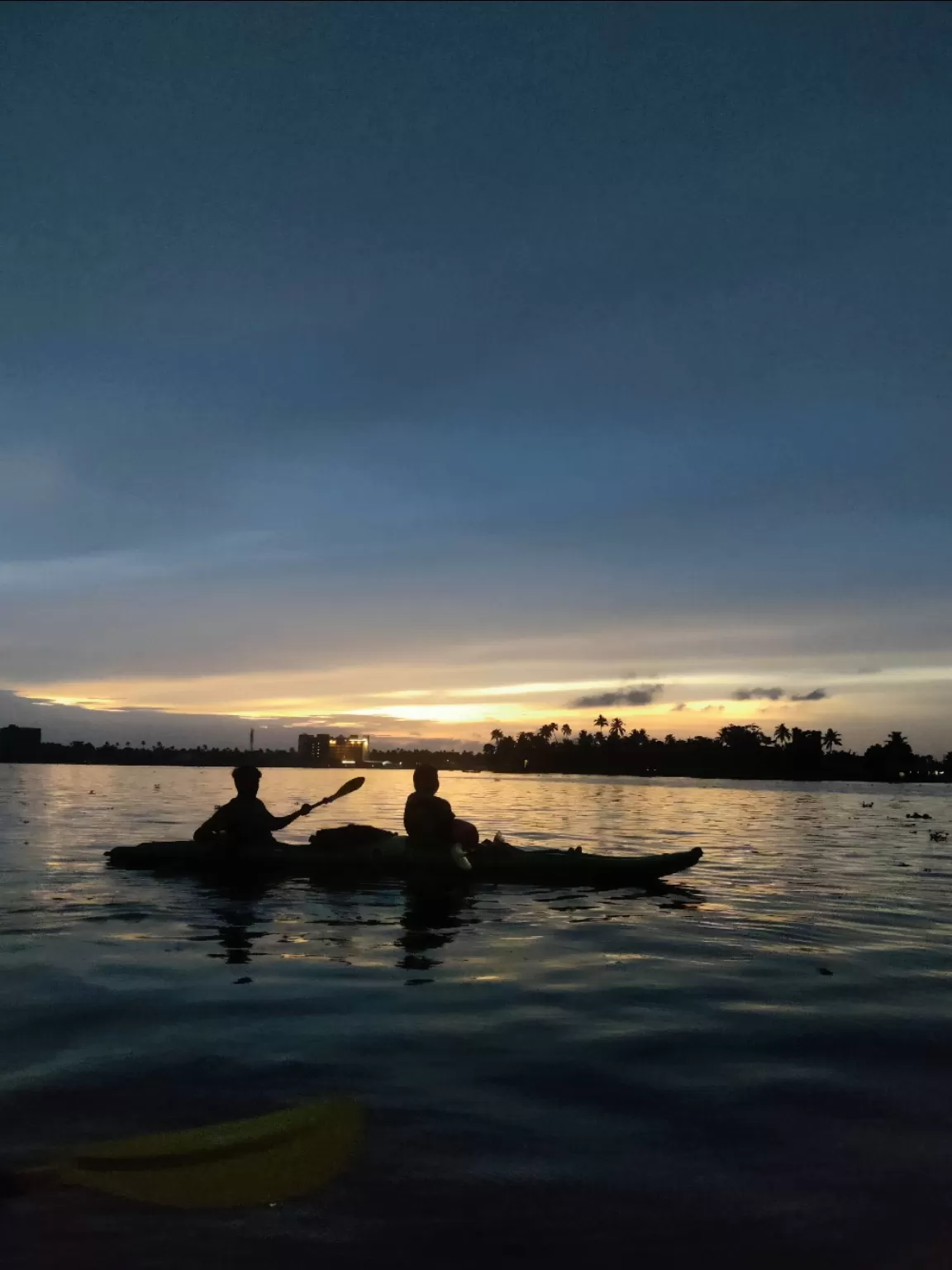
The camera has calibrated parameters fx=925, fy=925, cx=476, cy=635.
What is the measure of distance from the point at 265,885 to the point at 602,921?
589 centimetres

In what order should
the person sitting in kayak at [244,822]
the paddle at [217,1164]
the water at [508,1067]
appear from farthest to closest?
the person sitting in kayak at [244,822] < the paddle at [217,1164] < the water at [508,1067]

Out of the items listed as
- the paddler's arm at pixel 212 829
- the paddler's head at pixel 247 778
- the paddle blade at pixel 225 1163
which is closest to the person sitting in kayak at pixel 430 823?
the paddler's head at pixel 247 778

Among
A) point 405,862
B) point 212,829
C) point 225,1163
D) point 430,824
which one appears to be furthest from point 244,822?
point 225,1163

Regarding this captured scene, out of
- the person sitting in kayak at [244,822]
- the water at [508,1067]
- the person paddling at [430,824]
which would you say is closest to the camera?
the water at [508,1067]

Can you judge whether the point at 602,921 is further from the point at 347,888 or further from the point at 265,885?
the point at 265,885

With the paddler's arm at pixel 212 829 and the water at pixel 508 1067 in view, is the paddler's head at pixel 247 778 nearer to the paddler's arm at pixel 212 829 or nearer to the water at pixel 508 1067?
the paddler's arm at pixel 212 829

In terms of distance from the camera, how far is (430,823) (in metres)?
15.0

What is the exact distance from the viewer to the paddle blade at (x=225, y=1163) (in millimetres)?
4246

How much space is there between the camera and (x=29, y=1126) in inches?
193

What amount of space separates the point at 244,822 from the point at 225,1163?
442 inches

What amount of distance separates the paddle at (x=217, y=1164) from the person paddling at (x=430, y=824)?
9.97m

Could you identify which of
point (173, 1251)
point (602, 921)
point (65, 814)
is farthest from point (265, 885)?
point (65, 814)

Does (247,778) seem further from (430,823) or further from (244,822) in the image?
(430,823)

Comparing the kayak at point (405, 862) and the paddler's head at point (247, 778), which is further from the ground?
the paddler's head at point (247, 778)
